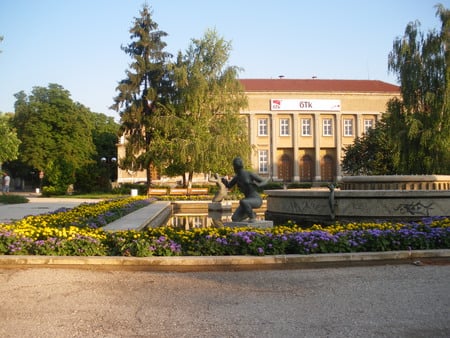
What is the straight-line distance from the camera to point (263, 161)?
189ft

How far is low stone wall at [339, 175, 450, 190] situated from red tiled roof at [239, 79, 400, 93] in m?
40.7

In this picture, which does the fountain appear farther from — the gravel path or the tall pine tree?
the tall pine tree

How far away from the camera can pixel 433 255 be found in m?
8.18

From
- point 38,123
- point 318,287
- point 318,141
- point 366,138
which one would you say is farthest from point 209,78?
point 318,287

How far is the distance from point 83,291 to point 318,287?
3.03 m

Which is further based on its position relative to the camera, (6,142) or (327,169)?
(327,169)

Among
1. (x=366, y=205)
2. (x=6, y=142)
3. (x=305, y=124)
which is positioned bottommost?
(x=366, y=205)

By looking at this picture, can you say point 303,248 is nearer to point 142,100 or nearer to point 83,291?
point 83,291

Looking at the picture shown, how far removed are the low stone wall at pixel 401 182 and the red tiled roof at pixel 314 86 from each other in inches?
1603

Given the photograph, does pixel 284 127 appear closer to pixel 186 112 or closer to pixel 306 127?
pixel 306 127

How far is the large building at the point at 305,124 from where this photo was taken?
56438 millimetres

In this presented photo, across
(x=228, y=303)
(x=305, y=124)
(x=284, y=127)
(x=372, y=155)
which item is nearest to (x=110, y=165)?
(x=284, y=127)

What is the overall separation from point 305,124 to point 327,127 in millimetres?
2769

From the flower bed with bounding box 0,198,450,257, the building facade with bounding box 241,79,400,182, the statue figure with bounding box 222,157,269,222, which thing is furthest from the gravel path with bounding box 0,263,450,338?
the building facade with bounding box 241,79,400,182
